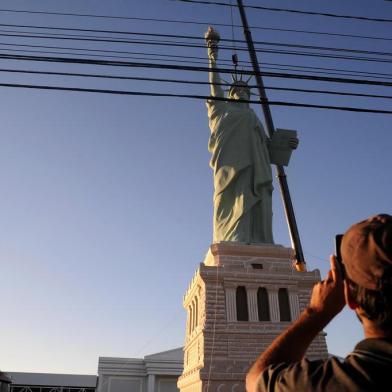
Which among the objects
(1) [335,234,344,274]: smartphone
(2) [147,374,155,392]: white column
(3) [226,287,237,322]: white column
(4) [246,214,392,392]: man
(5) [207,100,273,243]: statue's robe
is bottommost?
(4) [246,214,392,392]: man

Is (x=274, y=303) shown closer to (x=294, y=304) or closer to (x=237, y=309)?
(x=294, y=304)

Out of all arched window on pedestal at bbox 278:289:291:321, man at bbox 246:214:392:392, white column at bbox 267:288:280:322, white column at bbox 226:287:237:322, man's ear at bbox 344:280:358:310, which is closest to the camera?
man at bbox 246:214:392:392

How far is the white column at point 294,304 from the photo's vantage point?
1598 cm

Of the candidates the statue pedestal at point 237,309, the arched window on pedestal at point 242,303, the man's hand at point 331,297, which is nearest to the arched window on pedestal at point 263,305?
the statue pedestal at point 237,309

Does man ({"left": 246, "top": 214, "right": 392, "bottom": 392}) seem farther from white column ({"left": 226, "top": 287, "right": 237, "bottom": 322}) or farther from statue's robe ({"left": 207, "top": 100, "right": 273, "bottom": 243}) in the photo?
statue's robe ({"left": 207, "top": 100, "right": 273, "bottom": 243})

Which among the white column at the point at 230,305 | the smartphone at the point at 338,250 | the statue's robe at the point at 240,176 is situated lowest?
the smartphone at the point at 338,250

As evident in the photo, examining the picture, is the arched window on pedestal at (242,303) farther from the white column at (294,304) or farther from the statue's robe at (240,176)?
the statue's robe at (240,176)

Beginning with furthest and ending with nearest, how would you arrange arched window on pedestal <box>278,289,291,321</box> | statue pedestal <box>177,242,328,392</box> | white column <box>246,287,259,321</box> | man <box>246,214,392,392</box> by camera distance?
1. arched window on pedestal <box>278,289,291,321</box>
2. white column <box>246,287,259,321</box>
3. statue pedestal <box>177,242,328,392</box>
4. man <box>246,214,392,392</box>

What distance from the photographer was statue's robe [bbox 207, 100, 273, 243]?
1888 centimetres

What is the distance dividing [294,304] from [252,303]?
1.71 meters

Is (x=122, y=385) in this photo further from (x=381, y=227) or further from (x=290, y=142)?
(x=381, y=227)

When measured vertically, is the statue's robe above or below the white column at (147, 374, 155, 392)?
above

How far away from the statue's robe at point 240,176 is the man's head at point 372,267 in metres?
16.8

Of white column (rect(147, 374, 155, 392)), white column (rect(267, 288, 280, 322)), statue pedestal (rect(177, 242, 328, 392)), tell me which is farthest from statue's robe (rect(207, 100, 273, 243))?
white column (rect(147, 374, 155, 392))
